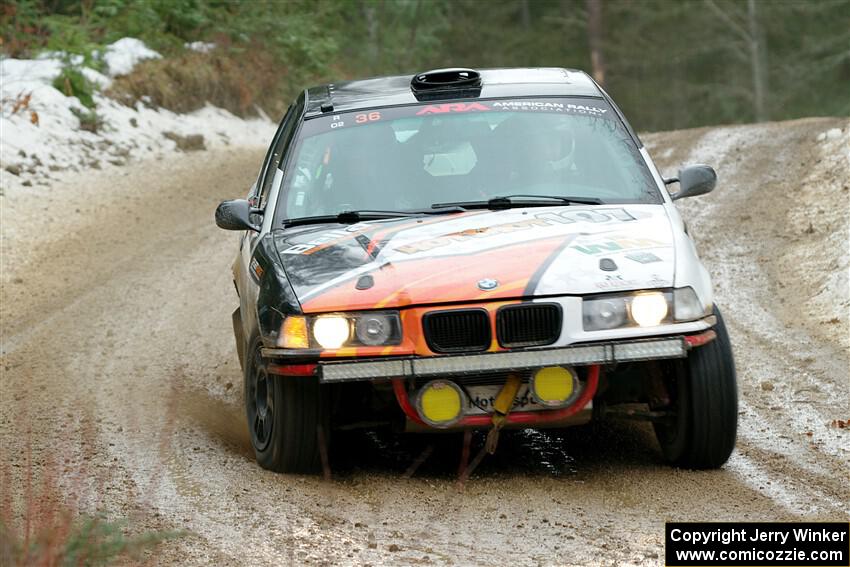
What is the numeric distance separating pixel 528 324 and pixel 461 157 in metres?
1.56

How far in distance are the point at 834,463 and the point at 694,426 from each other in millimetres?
879

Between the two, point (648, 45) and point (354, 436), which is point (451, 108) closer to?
point (354, 436)

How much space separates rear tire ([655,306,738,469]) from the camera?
541 centimetres

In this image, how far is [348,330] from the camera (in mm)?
5160

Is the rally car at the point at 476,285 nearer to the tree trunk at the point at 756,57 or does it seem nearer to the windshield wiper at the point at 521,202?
the windshield wiper at the point at 521,202

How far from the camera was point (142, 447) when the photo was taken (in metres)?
6.50

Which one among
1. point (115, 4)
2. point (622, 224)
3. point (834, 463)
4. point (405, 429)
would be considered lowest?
point (834, 463)

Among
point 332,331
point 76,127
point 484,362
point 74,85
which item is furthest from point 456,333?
point 74,85

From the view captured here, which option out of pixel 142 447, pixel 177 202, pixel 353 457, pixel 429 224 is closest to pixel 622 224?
pixel 429 224

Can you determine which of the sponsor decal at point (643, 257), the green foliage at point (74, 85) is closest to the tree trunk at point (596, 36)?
the green foliage at point (74, 85)

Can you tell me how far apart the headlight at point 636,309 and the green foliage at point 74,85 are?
13.5 metres

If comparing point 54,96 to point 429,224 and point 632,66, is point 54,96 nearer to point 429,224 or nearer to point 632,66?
point 429,224

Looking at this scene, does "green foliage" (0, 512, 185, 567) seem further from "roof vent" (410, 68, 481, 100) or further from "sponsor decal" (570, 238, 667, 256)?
"roof vent" (410, 68, 481, 100)

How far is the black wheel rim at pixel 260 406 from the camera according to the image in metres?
5.64
